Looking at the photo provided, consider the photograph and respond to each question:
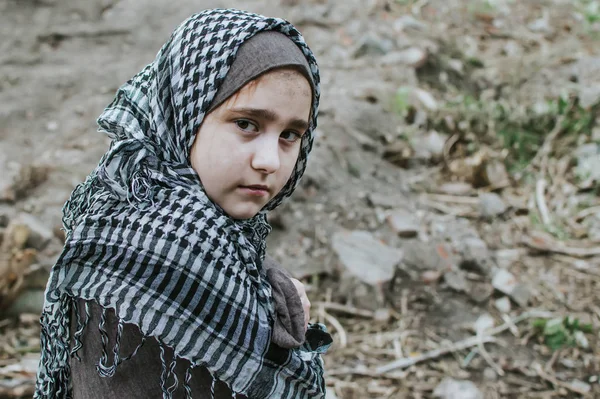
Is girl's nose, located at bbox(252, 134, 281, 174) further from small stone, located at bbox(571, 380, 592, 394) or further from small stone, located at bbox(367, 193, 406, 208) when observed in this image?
small stone, located at bbox(367, 193, 406, 208)

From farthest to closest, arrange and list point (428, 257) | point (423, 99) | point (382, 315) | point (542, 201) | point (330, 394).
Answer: point (423, 99) → point (542, 201) → point (428, 257) → point (382, 315) → point (330, 394)

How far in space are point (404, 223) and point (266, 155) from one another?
8.50 feet

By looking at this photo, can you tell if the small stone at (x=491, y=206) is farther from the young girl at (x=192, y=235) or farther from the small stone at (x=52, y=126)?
the small stone at (x=52, y=126)

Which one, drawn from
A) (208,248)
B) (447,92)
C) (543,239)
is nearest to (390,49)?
(447,92)

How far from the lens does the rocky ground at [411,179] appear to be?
3023 millimetres

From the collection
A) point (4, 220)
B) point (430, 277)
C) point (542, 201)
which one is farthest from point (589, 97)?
point (4, 220)

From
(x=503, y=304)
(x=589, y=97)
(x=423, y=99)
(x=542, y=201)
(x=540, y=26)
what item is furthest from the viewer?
(x=540, y=26)

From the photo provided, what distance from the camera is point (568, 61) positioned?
5566mm

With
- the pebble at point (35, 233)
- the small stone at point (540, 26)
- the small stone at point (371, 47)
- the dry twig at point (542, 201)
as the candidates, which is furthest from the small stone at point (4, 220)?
the small stone at point (540, 26)

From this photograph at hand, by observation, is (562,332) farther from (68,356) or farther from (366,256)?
(68,356)

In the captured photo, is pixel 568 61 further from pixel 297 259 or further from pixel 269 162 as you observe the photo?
pixel 269 162

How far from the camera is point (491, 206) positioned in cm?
407

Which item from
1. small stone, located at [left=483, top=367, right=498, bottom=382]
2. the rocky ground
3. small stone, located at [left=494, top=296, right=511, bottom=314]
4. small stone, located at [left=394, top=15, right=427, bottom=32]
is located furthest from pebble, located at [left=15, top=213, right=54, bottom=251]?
→ small stone, located at [left=394, top=15, right=427, bottom=32]

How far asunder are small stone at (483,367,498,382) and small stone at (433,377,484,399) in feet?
0.35
